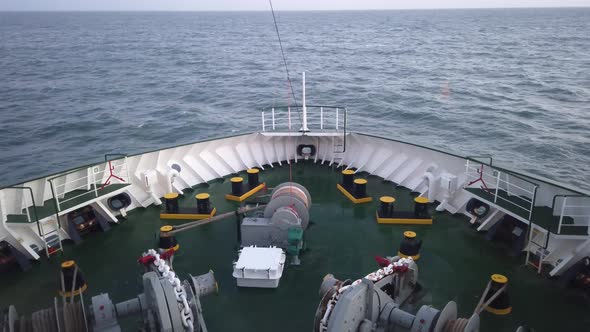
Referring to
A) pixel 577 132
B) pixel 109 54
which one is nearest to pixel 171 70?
pixel 109 54

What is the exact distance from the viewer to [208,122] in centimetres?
2978

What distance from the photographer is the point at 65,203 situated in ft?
29.9

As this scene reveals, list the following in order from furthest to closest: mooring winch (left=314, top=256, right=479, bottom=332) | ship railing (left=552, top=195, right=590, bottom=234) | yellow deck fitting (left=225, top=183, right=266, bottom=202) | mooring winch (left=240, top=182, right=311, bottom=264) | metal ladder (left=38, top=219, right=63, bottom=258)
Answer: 1. yellow deck fitting (left=225, top=183, right=266, bottom=202)
2. metal ladder (left=38, top=219, right=63, bottom=258)
3. mooring winch (left=240, top=182, right=311, bottom=264)
4. ship railing (left=552, top=195, right=590, bottom=234)
5. mooring winch (left=314, top=256, right=479, bottom=332)

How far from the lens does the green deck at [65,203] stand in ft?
28.0

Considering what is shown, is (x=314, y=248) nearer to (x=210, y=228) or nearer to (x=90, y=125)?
(x=210, y=228)

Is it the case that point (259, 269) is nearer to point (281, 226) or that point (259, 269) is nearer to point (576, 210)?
point (281, 226)

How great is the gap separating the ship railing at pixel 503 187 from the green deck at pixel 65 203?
7.50 meters

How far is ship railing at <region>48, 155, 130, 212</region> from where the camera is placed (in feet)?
30.9

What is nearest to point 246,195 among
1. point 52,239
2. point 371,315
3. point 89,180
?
point 89,180

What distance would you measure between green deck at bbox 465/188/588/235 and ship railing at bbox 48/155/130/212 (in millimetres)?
7583

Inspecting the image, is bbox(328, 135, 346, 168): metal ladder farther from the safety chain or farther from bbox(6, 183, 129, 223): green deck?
the safety chain

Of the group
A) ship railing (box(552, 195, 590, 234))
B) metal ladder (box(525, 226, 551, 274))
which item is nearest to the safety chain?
metal ladder (box(525, 226, 551, 274))

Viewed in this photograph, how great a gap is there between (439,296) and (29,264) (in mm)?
7195

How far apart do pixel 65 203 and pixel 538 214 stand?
8931 mm
